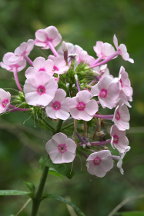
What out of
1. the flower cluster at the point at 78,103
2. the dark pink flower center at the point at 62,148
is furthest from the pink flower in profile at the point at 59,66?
the dark pink flower center at the point at 62,148

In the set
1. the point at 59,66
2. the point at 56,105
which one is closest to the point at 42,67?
the point at 59,66

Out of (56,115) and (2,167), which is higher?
(56,115)

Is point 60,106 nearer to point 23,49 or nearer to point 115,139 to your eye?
point 115,139

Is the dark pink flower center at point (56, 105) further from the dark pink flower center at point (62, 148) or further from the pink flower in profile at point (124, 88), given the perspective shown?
the pink flower in profile at point (124, 88)

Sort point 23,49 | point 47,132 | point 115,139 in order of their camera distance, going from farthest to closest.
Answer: point 47,132 → point 23,49 → point 115,139

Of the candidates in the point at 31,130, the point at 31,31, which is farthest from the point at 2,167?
the point at 31,31

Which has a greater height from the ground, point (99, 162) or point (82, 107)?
point (82, 107)

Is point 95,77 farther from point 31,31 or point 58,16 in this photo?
point 58,16
